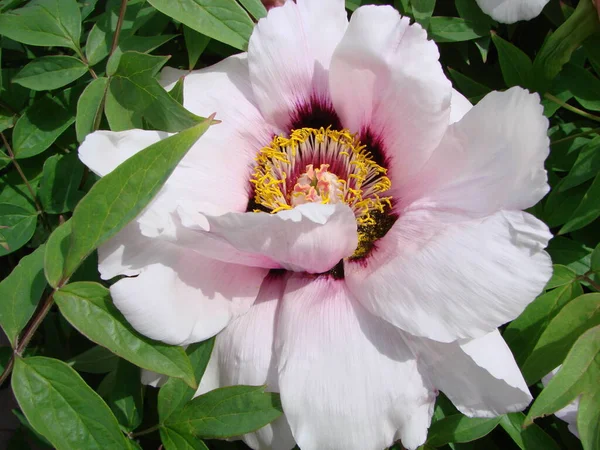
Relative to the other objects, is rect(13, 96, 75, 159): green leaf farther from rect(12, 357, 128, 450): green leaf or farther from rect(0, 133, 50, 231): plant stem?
rect(12, 357, 128, 450): green leaf

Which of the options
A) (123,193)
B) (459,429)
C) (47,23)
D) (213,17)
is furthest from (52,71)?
(459,429)

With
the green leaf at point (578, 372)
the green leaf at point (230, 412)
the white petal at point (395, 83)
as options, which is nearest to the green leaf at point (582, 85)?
the white petal at point (395, 83)

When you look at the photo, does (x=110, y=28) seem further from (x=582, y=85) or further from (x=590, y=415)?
(x=590, y=415)

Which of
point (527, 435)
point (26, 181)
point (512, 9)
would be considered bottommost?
point (527, 435)

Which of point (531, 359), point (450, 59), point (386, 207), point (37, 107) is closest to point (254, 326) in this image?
point (386, 207)

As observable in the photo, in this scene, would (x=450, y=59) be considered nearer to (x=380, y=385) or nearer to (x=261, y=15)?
(x=261, y=15)

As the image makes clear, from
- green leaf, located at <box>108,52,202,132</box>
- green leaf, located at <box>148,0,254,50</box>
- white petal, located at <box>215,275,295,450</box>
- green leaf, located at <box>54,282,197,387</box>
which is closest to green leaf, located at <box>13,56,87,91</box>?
green leaf, located at <box>108,52,202,132</box>
